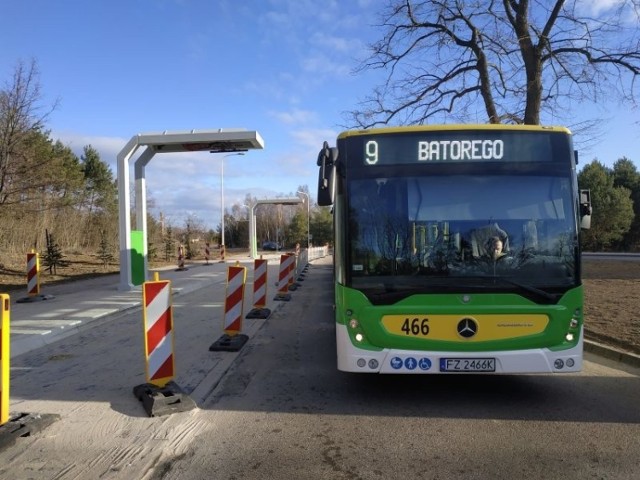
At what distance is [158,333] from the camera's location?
5.63 meters

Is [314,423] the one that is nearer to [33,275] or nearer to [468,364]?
[468,364]

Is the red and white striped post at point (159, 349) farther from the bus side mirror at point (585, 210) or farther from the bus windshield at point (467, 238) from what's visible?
the bus side mirror at point (585, 210)

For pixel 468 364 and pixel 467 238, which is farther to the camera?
pixel 467 238

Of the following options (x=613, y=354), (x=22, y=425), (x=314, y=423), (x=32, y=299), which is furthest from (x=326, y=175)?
(x=32, y=299)

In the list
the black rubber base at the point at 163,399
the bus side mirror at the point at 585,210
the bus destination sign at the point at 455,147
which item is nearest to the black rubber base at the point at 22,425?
the black rubber base at the point at 163,399

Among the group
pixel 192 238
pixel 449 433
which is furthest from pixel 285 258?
pixel 192 238

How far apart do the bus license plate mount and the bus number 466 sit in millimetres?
343

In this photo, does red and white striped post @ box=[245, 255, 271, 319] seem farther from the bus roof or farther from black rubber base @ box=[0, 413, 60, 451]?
black rubber base @ box=[0, 413, 60, 451]

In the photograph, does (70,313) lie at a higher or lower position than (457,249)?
lower

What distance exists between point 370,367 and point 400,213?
1650 mm

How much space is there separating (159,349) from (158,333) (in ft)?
0.57

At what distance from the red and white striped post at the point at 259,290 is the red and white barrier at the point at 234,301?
2.82 meters

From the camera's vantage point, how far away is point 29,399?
18.5ft

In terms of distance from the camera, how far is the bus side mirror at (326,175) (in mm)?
5543
